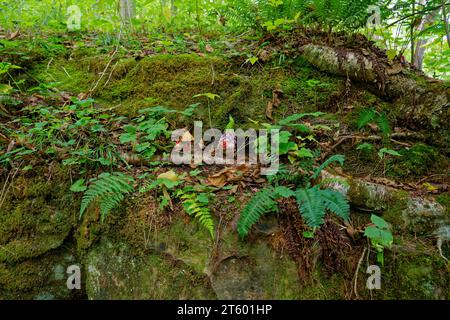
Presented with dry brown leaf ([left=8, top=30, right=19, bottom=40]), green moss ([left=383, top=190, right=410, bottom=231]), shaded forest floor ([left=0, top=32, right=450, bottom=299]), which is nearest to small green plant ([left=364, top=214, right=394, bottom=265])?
shaded forest floor ([left=0, top=32, right=450, bottom=299])

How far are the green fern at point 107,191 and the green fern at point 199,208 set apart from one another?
0.48 metres

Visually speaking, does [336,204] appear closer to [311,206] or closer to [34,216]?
[311,206]

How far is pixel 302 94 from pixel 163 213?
2.22 metres

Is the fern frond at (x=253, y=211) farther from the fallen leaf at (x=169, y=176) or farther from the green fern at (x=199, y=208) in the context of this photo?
the fallen leaf at (x=169, y=176)

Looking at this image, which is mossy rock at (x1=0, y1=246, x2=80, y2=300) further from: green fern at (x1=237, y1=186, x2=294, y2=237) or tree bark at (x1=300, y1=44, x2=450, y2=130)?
tree bark at (x1=300, y1=44, x2=450, y2=130)

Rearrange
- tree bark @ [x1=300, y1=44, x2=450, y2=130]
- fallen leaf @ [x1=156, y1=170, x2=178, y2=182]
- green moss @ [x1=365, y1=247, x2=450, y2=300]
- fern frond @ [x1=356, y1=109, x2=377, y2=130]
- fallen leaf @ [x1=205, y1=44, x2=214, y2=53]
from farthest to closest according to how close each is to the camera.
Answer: fallen leaf @ [x1=205, y1=44, x2=214, y2=53], tree bark @ [x1=300, y1=44, x2=450, y2=130], fern frond @ [x1=356, y1=109, x2=377, y2=130], fallen leaf @ [x1=156, y1=170, x2=178, y2=182], green moss @ [x1=365, y1=247, x2=450, y2=300]

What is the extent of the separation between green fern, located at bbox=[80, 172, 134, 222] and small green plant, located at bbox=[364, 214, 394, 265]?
180 centimetres

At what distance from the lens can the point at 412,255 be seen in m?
2.06

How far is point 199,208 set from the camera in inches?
85.2

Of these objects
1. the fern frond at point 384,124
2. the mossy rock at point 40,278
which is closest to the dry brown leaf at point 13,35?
the mossy rock at point 40,278

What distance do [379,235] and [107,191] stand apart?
1996mm

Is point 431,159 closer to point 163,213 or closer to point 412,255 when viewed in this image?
point 412,255

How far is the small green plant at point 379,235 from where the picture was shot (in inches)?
74.6

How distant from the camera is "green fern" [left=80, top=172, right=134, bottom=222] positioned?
2174 mm
